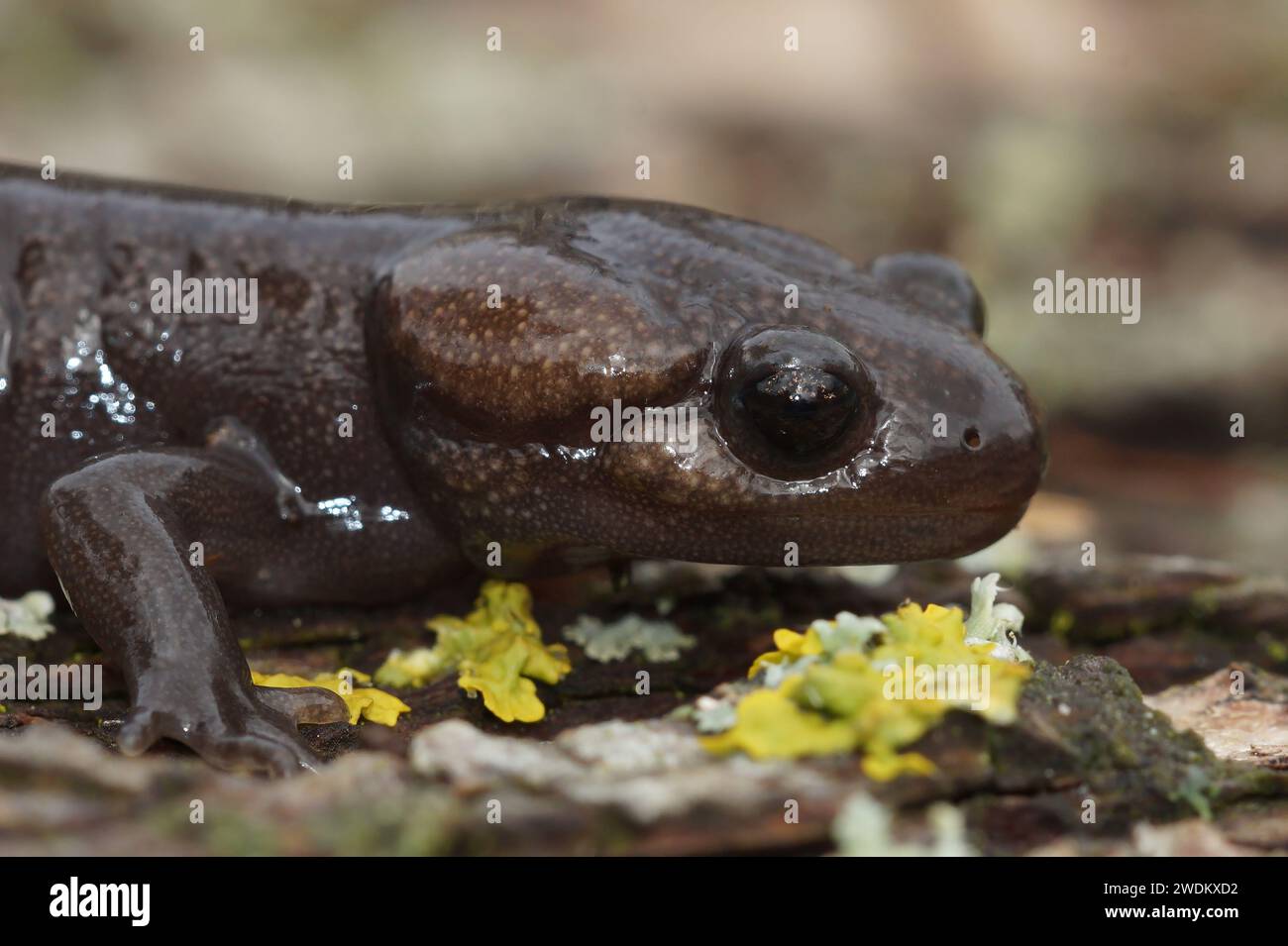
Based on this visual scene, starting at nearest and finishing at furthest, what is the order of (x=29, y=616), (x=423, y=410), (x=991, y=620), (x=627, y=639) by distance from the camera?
→ (x=991, y=620) → (x=423, y=410) → (x=29, y=616) → (x=627, y=639)

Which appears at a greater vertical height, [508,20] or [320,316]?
[508,20]

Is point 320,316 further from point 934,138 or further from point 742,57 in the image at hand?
point 742,57

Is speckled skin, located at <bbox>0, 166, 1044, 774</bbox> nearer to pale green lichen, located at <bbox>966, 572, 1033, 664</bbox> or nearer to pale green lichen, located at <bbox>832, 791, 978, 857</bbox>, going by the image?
pale green lichen, located at <bbox>966, 572, 1033, 664</bbox>

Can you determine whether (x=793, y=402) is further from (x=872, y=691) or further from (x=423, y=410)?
(x=423, y=410)

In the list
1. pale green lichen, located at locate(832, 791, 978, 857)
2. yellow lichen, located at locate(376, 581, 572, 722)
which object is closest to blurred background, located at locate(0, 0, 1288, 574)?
yellow lichen, located at locate(376, 581, 572, 722)

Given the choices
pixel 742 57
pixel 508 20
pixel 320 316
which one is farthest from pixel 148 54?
pixel 320 316

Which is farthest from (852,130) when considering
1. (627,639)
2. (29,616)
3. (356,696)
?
(356,696)
